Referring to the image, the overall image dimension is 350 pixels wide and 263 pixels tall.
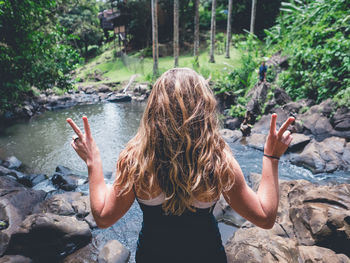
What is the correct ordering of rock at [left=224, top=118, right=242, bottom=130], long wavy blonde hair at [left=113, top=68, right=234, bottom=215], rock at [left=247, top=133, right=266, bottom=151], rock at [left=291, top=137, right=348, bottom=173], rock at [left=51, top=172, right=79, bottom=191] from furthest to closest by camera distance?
rock at [left=224, top=118, right=242, bottom=130], rock at [left=247, top=133, right=266, bottom=151], rock at [left=291, top=137, right=348, bottom=173], rock at [left=51, top=172, right=79, bottom=191], long wavy blonde hair at [left=113, top=68, right=234, bottom=215]

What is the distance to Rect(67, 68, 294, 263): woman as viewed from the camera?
4.09 ft

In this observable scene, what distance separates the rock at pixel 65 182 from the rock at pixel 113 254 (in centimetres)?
293

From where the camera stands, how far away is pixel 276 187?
Result: 1.29 m

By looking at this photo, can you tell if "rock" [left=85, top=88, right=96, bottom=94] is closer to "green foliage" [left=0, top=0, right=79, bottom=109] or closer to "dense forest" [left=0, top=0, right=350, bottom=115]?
"dense forest" [left=0, top=0, right=350, bottom=115]

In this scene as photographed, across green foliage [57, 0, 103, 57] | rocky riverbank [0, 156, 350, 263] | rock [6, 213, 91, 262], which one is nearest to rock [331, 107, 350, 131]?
rocky riverbank [0, 156, 350, 263]

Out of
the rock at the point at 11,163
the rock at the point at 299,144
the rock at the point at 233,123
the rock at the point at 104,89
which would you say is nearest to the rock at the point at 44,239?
the rock at the point at 11,163

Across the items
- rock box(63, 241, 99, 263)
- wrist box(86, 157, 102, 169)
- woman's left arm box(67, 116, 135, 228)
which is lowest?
rock box(63, 241, 99, 263)

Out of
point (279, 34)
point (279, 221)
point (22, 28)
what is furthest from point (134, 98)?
point (279, 221)

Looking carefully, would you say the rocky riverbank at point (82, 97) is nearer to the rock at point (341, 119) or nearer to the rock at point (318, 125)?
the rock at point (318, 125)

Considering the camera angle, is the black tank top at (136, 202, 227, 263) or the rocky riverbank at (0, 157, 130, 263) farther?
the rocky riverbank at (0, 157, 130, 263)

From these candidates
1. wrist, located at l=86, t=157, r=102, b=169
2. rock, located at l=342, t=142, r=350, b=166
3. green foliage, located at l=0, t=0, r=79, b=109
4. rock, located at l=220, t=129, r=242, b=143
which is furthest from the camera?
rock, located at l=220, t=129, r=242, b=143

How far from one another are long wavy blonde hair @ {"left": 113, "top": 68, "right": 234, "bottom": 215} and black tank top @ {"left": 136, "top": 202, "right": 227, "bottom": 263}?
78 mm

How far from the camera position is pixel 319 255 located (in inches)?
118

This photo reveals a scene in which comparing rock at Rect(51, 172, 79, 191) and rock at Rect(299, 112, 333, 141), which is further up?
rock at Rect(299, 112, 333, 141)
